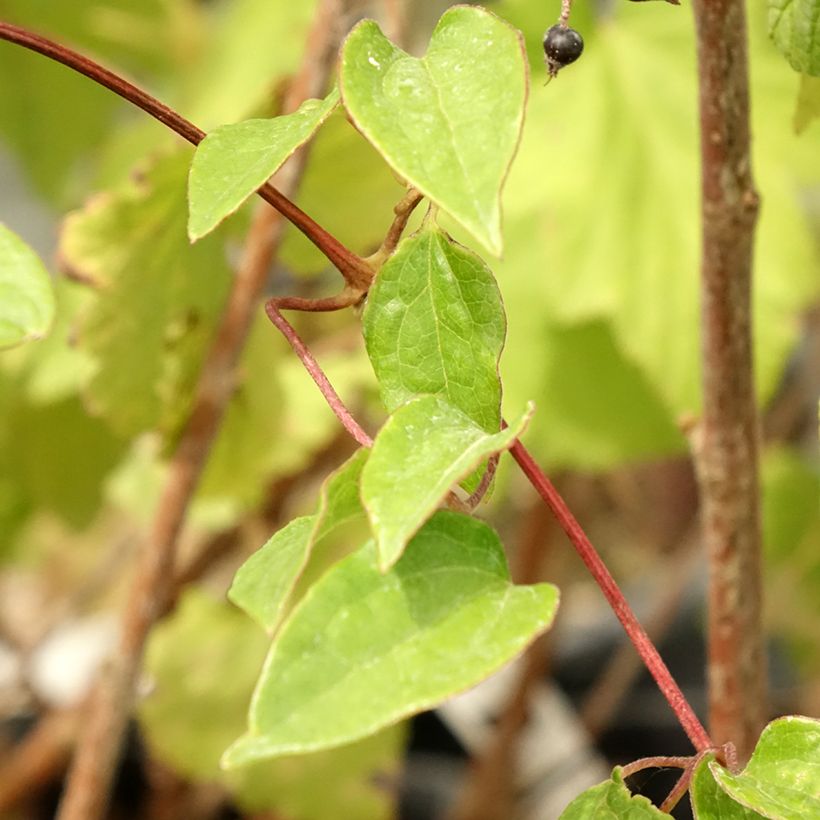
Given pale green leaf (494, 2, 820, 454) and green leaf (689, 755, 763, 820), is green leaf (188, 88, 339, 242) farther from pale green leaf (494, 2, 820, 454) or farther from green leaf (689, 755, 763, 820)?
pale green leaf (494, 2, 820, 454)

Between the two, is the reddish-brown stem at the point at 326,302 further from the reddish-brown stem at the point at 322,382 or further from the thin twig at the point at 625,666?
the thin twig at the point at 625,666

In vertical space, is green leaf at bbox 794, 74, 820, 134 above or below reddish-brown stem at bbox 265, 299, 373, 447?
above

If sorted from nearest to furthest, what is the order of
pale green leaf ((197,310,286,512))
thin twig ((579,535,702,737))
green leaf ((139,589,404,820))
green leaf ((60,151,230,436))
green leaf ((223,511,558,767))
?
green leaf ((223,511,558,767)) → green leaf ((60,151,230,436)) → pale green leaf ((197,310,286,512)) → green leaf ((139,589,404,820)) → thin twig ((579,535,702,737))

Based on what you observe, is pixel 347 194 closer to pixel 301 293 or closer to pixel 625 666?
pixel 301 293

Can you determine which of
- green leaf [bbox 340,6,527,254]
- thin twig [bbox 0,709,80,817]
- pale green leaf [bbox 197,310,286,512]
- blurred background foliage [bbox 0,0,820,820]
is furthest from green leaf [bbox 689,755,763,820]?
thin twig [bbox 0,709,80,817]

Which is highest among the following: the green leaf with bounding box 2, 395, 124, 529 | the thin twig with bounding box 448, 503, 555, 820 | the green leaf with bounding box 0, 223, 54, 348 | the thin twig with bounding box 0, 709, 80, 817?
the green leaf with bounding box 0, 223, 54, 348

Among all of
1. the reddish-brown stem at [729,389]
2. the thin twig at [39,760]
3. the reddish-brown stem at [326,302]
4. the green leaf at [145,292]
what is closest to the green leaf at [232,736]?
the thin twig at [39,760]

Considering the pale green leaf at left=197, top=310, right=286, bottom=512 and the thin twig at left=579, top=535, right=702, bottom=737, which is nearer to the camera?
the pale green leaf at left=197, top=310, right=286, bottom=512

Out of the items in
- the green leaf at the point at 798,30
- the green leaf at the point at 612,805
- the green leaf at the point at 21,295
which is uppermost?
the green leaf at the point at 798,30
